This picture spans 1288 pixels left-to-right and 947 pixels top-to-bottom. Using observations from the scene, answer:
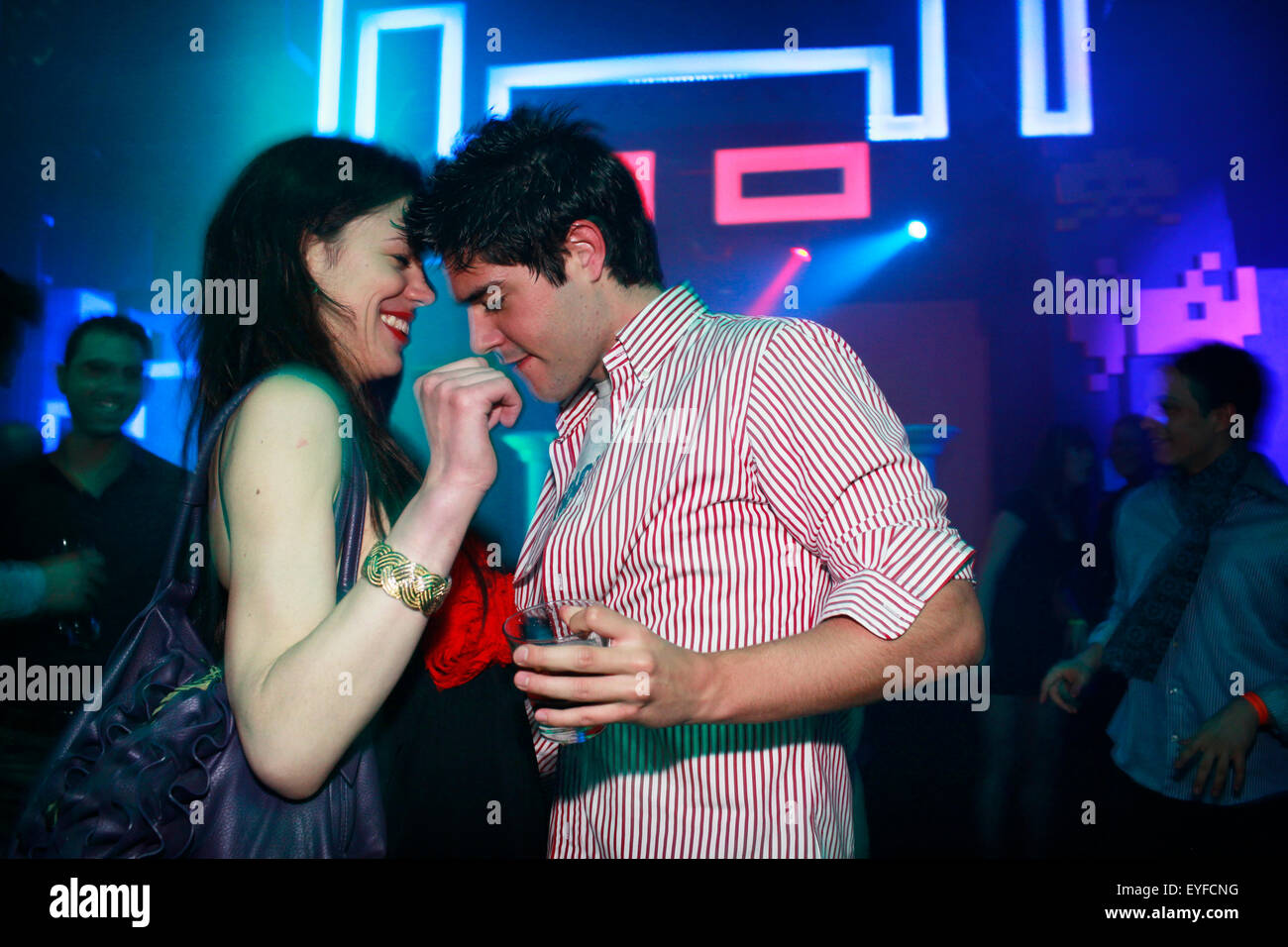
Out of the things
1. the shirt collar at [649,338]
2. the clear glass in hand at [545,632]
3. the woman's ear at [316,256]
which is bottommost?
the clear glass in hand at [545,632]

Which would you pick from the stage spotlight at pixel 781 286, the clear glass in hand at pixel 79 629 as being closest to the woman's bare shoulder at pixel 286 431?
the clear glass in hand at pixel 79 629

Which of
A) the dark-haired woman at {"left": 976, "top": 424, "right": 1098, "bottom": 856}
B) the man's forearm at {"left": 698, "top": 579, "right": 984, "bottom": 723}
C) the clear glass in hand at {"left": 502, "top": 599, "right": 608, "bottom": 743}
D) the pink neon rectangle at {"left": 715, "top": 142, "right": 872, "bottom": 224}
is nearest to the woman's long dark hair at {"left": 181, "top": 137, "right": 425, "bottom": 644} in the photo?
the clear glass in hand at {"left": 502, "top": 599, "right": 608, "bottom": 743}

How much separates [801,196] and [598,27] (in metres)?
0.99

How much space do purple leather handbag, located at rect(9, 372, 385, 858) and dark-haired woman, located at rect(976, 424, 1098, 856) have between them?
2889 millimetres

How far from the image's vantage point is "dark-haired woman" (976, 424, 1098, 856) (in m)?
3.23

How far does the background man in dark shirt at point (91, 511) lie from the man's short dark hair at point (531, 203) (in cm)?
159

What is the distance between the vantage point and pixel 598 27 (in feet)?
9.76

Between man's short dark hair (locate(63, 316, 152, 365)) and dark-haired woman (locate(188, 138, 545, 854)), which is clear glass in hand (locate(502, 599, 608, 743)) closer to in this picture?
dark-haired woman (locate(188, 138, 545, 854))

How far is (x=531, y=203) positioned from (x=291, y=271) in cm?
46

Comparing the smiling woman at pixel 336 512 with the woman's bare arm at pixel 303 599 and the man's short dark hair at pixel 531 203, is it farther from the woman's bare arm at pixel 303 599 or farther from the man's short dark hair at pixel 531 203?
the man's short dark hair at pixel 531 203

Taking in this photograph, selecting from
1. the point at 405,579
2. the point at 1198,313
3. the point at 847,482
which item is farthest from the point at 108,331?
the point at 1198,313

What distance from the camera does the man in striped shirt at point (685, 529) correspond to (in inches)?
40.5

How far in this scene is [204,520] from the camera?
125cm

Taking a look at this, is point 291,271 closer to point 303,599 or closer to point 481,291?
point 481,291
